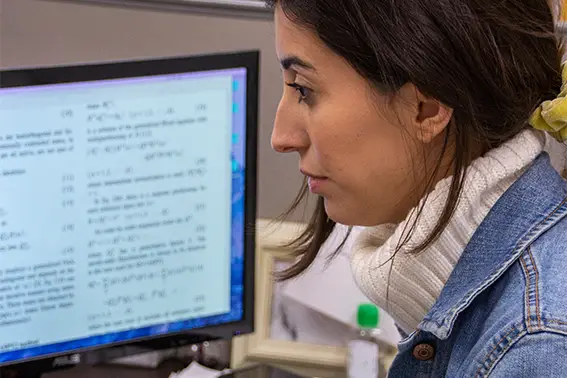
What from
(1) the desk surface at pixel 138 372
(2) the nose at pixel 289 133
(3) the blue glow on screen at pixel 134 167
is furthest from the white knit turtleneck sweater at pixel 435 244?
(1) the desk surface at pixel 138 372

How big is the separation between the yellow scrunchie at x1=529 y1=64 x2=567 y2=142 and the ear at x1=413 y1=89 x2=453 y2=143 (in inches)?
3.4

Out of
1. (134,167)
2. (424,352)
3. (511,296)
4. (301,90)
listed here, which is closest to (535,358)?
(511,296)

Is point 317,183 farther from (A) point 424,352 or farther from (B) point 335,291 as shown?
(B) point 335,291

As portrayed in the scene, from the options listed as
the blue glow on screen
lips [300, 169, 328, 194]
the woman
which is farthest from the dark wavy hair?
the blue glow on screen

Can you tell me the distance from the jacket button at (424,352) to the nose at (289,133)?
0.75 ft

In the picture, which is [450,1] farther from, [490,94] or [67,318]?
[67,318]

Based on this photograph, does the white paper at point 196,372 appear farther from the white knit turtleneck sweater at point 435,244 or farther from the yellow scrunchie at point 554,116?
the yellow scrunchie at point 554,116

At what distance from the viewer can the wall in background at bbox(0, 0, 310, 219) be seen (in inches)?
46.2

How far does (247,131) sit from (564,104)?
18.6 inches

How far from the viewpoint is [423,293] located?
0.84 metres

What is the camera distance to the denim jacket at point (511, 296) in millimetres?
667

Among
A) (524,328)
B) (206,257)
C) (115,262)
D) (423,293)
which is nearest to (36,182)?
(115,262)

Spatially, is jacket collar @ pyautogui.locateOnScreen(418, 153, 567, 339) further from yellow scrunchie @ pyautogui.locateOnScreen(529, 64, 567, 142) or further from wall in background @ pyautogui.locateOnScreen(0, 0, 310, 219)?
wall in background @ pyautogui.locateOnScreen(0, 0, 310, 219)

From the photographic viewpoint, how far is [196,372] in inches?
49.1
